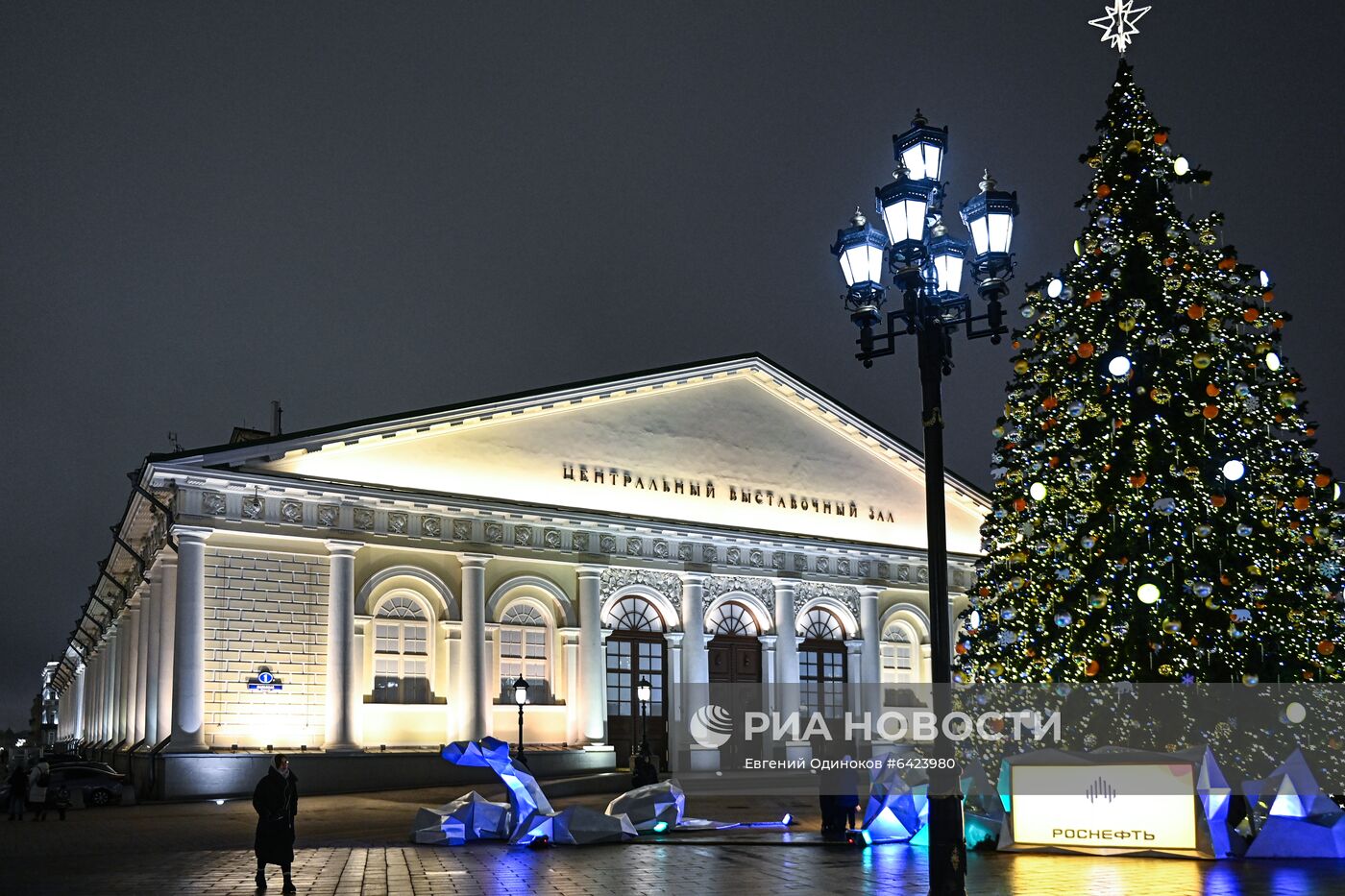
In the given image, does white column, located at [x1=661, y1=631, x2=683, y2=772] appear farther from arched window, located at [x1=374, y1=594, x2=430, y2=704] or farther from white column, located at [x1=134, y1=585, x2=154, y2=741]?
white column, located at [x1=134, y1=585, x2=154, y2=741]

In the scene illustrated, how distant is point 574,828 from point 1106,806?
6.82 m

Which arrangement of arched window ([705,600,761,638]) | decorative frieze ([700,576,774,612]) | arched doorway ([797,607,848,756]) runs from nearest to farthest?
decorative frieze ([700,576,774,612]) < arched window ([705,600,761,638]) < arched doorway ([797,607,848,756])

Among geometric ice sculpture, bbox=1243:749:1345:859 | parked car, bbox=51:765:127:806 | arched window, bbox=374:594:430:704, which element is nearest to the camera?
geometric ice sculpture, bbox=1243:749:1345:859

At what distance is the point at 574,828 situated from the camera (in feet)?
56.0

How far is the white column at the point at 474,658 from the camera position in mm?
29422

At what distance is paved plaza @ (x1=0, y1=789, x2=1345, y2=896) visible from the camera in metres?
11.9

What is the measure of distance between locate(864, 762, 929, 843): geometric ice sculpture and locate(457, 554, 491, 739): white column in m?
14.7

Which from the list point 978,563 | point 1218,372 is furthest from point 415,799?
point 1218,372

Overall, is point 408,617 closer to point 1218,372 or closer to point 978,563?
point 978,563

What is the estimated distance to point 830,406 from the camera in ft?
121

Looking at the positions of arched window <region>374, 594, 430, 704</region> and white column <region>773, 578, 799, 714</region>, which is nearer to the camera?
arched window <region>374, 594, 430, 704</region>

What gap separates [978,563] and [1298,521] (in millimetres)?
3770

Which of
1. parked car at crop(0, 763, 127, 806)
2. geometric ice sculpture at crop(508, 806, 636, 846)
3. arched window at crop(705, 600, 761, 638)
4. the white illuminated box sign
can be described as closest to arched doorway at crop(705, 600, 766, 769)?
arched window at crop(705, 600, 761, 638)

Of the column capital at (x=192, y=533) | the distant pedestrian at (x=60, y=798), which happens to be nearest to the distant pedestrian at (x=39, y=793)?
the distant pedestrian at (x=60, y=798)
